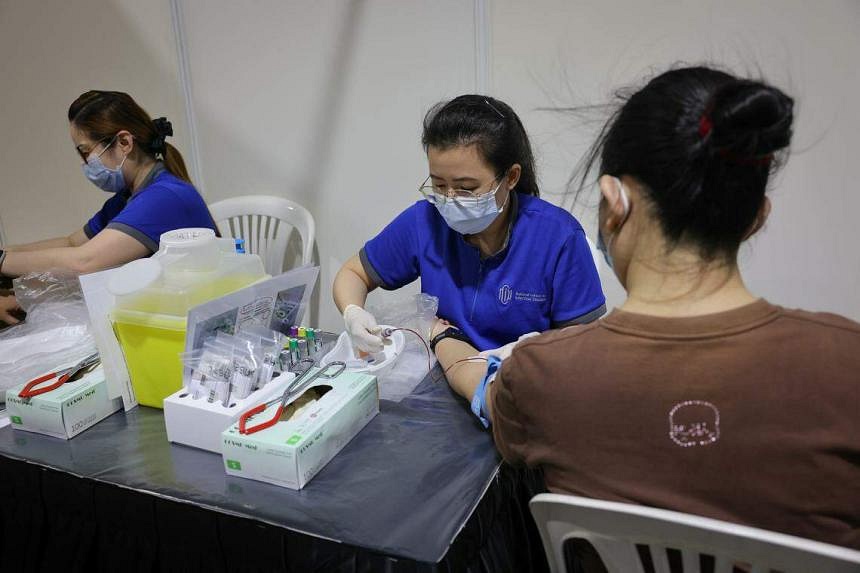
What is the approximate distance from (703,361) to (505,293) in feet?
2.58

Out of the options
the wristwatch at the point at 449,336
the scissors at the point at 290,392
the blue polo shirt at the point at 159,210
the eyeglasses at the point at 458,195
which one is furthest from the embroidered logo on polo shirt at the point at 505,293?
the blue polo shirt at the point at 159,210

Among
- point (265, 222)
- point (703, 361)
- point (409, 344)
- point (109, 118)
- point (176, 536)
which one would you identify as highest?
point (109, 118)

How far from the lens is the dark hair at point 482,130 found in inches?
51.9

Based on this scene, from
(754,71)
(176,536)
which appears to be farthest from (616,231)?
(754,71)

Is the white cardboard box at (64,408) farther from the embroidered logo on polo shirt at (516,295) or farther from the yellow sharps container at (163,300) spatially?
the embroidered logo on polo shirt at (516,295)

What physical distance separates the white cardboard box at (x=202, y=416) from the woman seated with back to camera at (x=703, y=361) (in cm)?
51

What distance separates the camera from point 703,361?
0.66m

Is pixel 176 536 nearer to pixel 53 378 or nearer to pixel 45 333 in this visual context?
pixel 53 378

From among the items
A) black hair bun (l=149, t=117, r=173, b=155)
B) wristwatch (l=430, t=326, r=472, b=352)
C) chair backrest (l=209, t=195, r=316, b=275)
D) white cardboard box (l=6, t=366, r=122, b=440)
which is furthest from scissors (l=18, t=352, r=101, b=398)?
chair backrest (l=209, t=195, r=316, b=275)

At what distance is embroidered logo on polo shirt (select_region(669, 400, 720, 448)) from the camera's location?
0.66 meters

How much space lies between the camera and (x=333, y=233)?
2.71 m

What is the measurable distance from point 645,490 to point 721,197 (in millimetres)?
357

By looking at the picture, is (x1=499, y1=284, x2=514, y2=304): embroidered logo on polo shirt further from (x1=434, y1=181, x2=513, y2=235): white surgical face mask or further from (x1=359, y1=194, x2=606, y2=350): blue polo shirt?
(x1=434, y1=181, x2=513, y2=235): white surgical face mask

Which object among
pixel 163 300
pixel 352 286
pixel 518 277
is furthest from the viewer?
pixel 352 286
